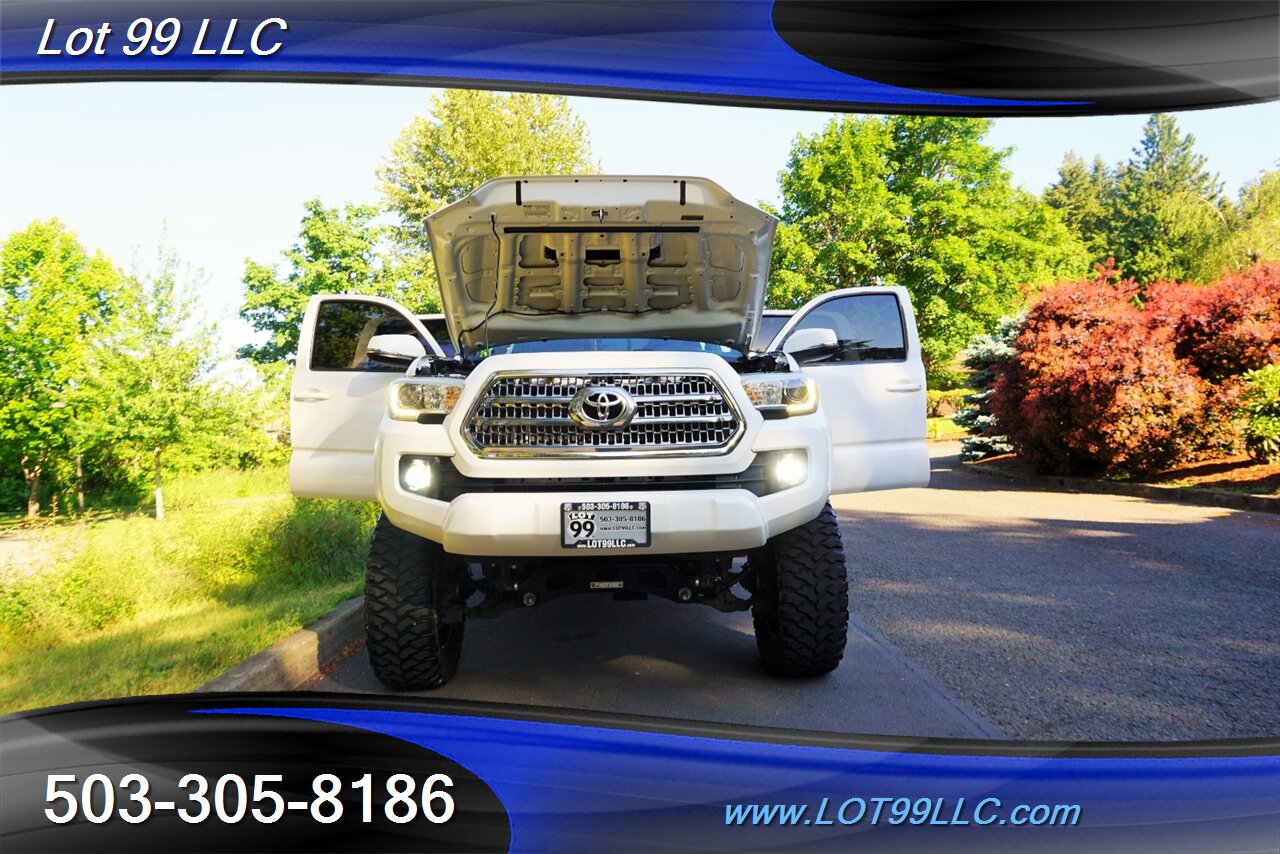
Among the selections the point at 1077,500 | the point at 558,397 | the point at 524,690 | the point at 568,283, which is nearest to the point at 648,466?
the point at 558,397

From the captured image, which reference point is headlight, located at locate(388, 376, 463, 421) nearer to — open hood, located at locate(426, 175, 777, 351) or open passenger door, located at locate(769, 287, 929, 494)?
open hood, located at locate(426, 175, 777, 351)

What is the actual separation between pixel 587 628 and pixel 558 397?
213 centimetres

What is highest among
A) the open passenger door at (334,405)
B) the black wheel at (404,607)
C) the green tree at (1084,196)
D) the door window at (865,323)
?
the green tree at (1084,196)

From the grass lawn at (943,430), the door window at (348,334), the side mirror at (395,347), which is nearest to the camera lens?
the side mirror at (395,347)

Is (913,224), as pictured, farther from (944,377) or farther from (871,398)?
(871,398)

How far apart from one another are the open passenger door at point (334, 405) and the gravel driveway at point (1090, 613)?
335 cm

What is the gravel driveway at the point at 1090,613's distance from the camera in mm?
3529

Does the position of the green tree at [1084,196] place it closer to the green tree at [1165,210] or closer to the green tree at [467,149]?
the green tree at [1165,210]

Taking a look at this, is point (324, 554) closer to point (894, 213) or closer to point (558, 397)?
point (558, 397)

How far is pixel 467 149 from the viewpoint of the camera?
24.1 meters

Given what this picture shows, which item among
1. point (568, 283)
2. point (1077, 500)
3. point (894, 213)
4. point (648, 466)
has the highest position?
point (894, 213)

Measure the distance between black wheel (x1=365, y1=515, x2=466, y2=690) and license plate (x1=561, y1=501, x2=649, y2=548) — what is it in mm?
846

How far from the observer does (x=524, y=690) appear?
12.6 ft

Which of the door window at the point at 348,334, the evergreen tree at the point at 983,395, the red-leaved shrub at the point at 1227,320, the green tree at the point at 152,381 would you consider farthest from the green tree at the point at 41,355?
the red-leaved shrub at the point at 1227,320
